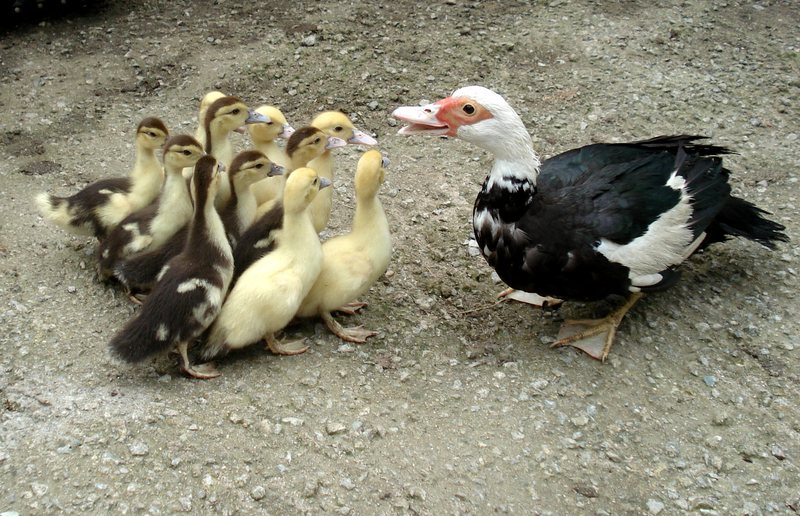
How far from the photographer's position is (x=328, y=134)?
4.76m

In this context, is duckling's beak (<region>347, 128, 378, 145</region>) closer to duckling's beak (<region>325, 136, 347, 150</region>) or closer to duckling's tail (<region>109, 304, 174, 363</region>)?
duckling's beak (<region>325, 136, 347, 150</region>)

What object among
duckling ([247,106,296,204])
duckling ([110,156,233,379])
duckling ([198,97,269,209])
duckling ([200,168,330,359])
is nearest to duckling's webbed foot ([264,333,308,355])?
duckling ([200,168,330,359])

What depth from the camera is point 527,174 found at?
13.5 ft

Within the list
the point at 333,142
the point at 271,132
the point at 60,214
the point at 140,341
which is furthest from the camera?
the point at 271,132

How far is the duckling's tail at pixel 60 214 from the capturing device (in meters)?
4.56

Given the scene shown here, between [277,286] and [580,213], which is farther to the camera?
[580,213]

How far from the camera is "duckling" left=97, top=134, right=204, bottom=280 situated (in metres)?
4.30

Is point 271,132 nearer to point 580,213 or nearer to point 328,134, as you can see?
point 328,134

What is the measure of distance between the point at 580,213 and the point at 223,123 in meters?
2.28

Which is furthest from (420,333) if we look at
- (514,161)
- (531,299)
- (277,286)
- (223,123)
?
(223,123)

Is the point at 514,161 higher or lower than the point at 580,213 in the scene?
higher

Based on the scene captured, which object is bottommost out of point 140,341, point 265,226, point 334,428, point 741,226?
point 334,428

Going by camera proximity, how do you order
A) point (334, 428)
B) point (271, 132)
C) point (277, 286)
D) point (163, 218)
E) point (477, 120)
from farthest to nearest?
point (271, 132) < point (163, 218) < point (477, 120) < point (277, 286) < point (334, 428)

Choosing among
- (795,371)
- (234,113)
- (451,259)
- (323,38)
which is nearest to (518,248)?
(451,259)
